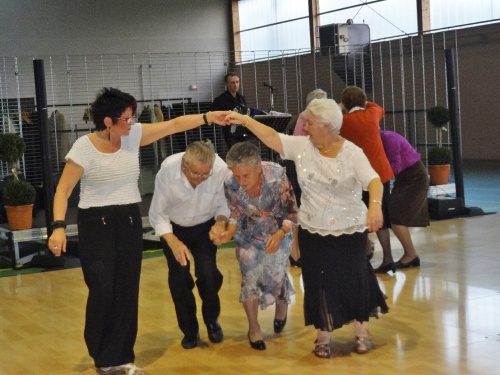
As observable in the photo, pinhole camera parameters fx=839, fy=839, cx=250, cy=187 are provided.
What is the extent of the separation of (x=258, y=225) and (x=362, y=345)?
2.50 ft

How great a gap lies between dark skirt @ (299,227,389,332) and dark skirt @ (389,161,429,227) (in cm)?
211

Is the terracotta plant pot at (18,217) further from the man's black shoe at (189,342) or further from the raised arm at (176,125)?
the raised arm at (176,125)

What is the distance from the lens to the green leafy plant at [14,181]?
7.81 metres

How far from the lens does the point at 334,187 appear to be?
378 centimetres

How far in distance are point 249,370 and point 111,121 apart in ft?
4.22

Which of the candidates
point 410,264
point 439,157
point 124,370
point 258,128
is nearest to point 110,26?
point 439,157

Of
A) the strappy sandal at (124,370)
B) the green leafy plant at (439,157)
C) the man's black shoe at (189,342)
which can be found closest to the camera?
the strappy sandal at (124,370)

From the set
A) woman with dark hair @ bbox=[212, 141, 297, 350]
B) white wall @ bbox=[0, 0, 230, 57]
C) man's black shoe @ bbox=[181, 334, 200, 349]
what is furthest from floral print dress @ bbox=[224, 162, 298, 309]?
white wall @ bbox=[0, 0, 230, 57]

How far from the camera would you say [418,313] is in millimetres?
4707

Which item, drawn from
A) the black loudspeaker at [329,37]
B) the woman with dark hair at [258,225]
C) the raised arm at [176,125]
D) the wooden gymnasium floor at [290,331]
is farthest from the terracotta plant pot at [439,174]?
the raised arm at [176,125]

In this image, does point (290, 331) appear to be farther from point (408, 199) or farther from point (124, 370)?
point (408, 199)

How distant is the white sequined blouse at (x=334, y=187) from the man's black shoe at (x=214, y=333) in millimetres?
830

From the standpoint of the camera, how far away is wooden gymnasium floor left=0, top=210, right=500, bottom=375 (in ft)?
12.7

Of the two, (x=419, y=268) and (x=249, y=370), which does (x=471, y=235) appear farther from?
(x=249, y=370)
